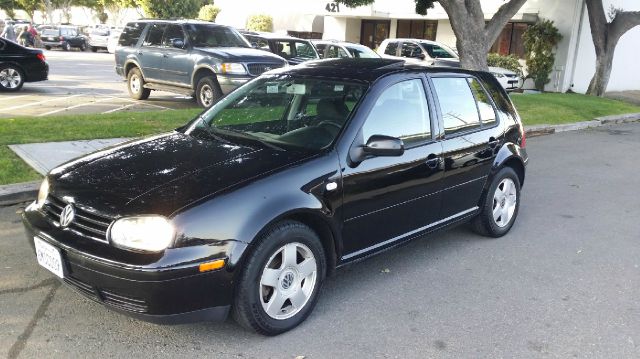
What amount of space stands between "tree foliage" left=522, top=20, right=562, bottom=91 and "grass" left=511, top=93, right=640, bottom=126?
304 cm

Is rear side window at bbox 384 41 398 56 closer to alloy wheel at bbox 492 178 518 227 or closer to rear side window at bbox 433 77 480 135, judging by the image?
alloy wheel at bbox 492 178 518 227

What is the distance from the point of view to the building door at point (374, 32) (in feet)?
96.6

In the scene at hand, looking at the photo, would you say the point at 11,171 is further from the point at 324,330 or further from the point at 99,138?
the point at 324,330

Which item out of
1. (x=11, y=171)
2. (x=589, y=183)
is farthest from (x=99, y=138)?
(x=589, y=183)

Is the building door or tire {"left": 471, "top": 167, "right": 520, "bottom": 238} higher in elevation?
A: the building door

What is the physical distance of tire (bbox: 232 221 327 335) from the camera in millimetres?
3256

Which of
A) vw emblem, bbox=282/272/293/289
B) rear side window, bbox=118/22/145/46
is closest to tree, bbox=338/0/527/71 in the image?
rear side window, bbox=118/22/145/46

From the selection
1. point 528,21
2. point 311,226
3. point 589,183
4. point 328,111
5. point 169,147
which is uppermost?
point 528,21

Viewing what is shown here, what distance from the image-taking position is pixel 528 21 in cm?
2172

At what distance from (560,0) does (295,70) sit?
62.5 feet

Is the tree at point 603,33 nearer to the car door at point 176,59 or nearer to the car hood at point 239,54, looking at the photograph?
the car hood at point 239,54

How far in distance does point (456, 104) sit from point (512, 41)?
20164 millimetres

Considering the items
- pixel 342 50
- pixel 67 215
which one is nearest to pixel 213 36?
pixel 342 50

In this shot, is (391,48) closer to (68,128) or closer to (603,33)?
(603,33)
